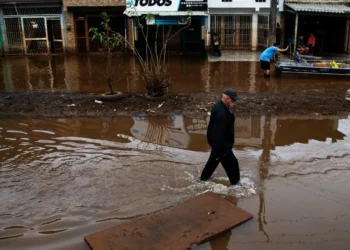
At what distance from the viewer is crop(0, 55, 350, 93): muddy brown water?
12.5 m

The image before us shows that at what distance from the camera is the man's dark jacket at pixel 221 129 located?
5414 millimetres

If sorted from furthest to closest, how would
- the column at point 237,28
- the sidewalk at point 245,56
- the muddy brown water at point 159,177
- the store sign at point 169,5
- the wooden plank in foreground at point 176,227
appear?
1. the column at point 237,28
2. the store sign at point 169,5
3. the sidewalk at point 245,56
4. the muddy brown water at point 159,177
5. the wooden plank in foreground at point 176,227

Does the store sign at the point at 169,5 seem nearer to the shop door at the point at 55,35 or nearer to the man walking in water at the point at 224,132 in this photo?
the shop door at the point at 55,35

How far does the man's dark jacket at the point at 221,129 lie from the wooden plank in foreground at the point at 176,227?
0.76 m

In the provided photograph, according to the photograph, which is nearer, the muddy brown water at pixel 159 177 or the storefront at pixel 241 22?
the muddy brown water at pixel 159 177

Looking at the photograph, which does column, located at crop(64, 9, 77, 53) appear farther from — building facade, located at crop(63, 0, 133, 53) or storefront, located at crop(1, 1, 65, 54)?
storefront, located at crop(1, 1, 65, 54)

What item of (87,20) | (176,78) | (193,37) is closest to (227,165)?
(176,78)

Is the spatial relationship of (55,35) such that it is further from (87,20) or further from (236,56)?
(236,56)

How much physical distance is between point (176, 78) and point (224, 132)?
9.04 meters

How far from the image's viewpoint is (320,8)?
1920 cm

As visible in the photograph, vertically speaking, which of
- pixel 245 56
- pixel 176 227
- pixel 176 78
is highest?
pixel 245 56

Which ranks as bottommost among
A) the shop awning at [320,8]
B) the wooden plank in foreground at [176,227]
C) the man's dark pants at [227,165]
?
the wooden plank in foreground at [176,227]

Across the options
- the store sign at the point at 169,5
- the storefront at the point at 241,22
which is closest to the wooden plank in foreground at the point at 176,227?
the store sign at the point at 169,5

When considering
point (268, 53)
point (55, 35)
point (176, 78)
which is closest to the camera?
point (268, 53)
